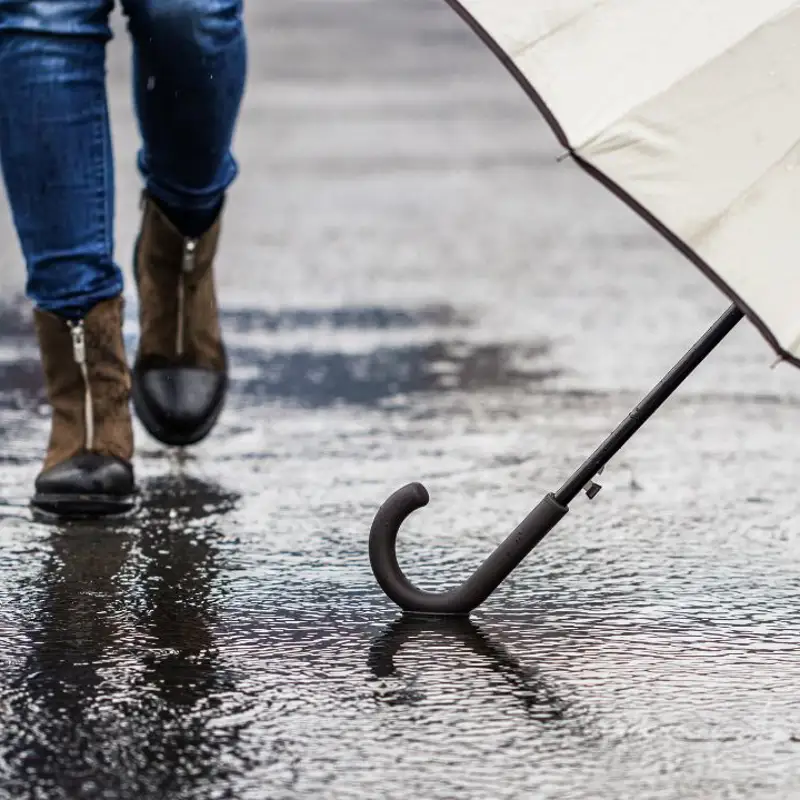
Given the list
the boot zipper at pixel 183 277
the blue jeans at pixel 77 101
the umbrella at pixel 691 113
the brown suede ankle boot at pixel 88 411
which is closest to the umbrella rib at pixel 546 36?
the umbrella at pixel 691 113

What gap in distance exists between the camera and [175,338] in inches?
191

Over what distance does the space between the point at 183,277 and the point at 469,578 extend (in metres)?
1.46

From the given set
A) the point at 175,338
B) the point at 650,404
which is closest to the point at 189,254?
the point at 175,338

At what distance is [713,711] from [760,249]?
62cm

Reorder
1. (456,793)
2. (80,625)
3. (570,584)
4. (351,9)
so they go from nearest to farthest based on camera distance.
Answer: (456,793)
(80,625)
(570,584)
(351,9)

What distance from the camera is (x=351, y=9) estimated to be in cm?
2288

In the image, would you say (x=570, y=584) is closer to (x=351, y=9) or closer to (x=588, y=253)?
(x=588, y=253)

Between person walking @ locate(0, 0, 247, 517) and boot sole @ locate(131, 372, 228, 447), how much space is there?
40cm

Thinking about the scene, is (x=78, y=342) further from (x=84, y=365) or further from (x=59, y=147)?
(x=59, y=147)

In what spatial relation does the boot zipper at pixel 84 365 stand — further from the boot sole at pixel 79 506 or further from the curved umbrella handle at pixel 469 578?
the curved umbrella handle at pixel 469 578

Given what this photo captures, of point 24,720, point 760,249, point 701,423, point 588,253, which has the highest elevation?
point 760,249

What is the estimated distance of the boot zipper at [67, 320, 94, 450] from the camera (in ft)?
14.1

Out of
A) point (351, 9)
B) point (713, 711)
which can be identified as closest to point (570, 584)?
point (713, 711)

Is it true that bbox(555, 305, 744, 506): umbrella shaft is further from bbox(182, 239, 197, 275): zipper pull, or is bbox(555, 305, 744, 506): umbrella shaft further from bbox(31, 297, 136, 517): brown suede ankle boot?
bbox(182, 239, 197, 275): zipper pull
